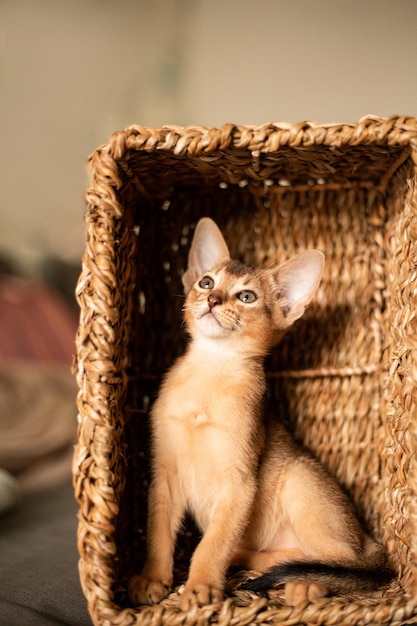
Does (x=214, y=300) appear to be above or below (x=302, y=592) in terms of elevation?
above

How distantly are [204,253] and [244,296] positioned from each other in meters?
0.16

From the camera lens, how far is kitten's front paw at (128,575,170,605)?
3.12ft

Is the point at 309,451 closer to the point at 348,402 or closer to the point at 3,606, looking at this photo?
the point at 348,402

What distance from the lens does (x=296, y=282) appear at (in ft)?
3.90

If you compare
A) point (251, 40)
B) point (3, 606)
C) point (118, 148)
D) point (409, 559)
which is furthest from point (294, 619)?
point (251, 40)

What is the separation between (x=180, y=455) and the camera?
43.3 inches

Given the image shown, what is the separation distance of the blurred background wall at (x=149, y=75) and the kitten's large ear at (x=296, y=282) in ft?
4.78

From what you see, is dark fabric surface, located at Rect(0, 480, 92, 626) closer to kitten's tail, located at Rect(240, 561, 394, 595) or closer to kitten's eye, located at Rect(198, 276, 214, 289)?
kitten's tail, located at Rect(240, 561, 394, 595)

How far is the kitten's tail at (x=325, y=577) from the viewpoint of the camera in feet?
3.19

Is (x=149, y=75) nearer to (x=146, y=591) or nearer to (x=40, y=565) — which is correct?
(x=40, y=565)

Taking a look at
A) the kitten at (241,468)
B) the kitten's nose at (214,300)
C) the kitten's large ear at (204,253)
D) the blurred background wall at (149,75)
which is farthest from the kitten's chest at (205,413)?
the blurred background wall at (149,75)

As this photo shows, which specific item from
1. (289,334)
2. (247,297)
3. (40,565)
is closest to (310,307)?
(289,334)

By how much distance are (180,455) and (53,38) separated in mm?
2458

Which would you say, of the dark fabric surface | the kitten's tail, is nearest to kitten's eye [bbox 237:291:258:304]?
the kitten's tail
